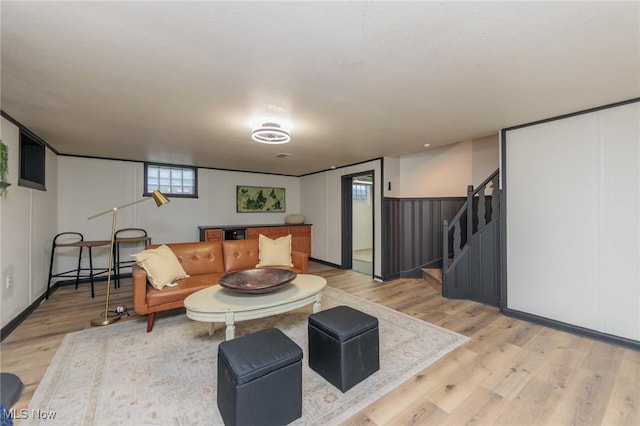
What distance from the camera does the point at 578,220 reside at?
106 inches

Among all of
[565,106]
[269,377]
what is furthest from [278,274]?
[565,106]

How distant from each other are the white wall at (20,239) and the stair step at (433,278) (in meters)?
5.16

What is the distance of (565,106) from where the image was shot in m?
2.51

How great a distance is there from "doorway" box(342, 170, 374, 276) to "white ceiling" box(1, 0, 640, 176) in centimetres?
258

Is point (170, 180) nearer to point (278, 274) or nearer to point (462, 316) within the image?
point (278, 274)

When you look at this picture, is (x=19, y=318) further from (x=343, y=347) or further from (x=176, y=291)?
(x=343, y=347)

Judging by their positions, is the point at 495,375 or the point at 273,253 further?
the point at 273,253

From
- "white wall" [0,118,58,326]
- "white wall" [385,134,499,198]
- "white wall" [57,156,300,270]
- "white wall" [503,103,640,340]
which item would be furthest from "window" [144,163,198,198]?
"white wall" [503,103,640,340]

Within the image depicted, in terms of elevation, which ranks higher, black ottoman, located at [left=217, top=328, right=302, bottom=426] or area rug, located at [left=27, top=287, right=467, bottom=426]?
black ottoman, located at [left=217, top=328, right=302, bottom=426]

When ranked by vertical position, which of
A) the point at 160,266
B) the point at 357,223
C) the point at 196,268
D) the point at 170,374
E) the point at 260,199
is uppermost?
the point at 260,199

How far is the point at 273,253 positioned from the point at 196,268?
1.03m

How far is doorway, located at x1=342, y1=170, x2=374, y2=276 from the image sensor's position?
5652mm

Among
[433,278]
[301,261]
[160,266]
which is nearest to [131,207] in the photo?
[160,266]

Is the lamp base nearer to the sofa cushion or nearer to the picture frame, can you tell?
the sofa cushion
